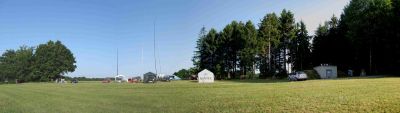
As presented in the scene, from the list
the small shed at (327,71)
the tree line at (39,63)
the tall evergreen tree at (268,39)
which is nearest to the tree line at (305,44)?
the tall evergreen tree at (268,39)

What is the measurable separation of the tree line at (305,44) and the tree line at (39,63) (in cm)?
5174

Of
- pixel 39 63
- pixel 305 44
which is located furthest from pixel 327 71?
pixel 39 63

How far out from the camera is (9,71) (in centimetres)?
→ 13425

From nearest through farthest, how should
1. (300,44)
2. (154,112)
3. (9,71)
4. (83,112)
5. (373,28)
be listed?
(154,112) < (83,112) < (373,28) < (300,44) < (9,71)

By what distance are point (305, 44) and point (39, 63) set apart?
80.6 m

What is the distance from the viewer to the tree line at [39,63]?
130m

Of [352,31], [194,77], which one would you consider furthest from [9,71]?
[352,31]

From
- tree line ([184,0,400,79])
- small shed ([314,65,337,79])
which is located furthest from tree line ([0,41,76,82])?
small shed ([314,65,337,79])

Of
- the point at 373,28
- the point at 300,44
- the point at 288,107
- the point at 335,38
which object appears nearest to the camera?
the point at 288,107

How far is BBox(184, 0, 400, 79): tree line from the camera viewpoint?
6097 centimetres

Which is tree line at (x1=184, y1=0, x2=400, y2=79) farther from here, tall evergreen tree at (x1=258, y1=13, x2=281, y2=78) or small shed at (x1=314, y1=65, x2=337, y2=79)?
small shed at (x1=314, y1=65, x2=337, y2=79)

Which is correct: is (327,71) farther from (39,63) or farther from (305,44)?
(39,63)

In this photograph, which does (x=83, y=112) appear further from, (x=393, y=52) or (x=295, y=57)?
(x=295, y=57)

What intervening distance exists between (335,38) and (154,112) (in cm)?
6860
